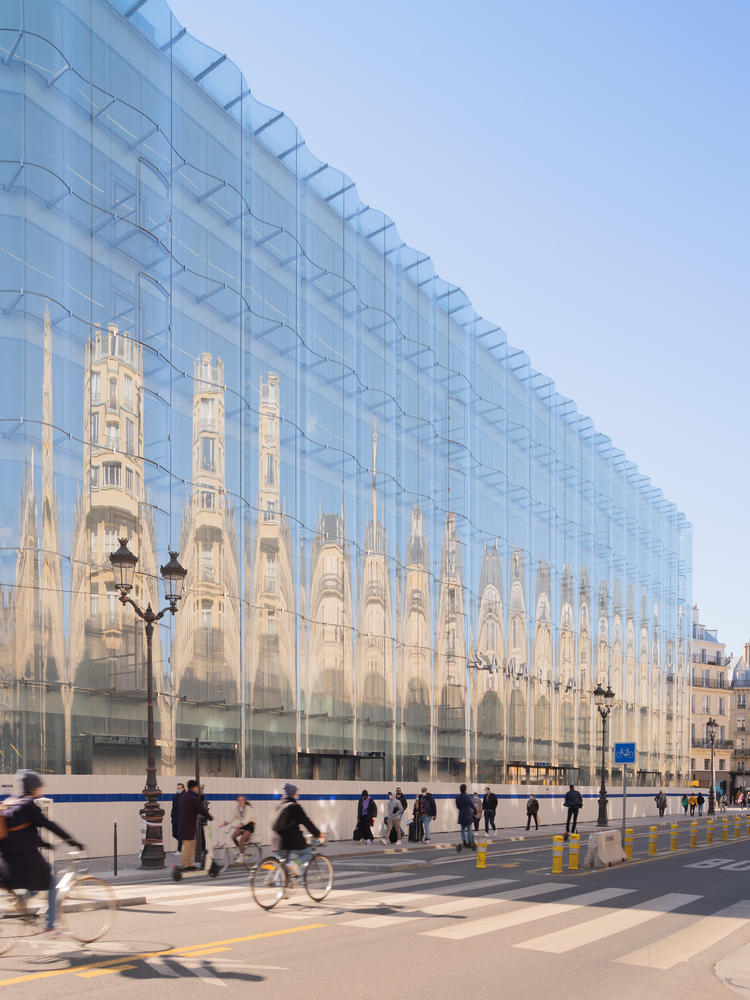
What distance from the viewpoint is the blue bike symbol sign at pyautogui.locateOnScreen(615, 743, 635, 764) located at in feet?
103

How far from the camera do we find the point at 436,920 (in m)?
13.6

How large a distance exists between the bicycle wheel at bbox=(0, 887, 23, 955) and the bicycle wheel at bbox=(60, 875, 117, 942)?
35 cm

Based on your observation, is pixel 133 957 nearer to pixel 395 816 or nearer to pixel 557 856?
pixel 557 856

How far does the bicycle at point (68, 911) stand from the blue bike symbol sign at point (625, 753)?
22.5m

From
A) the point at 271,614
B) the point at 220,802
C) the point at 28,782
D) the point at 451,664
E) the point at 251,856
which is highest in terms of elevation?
the point at 271,614

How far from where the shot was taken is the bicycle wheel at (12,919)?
10.2 m

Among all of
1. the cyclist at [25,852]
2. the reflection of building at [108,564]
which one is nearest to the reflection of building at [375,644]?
the reflection of building at [108,564]

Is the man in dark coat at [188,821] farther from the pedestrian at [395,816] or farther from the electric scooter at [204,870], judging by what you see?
the pedestrian at [395,816]

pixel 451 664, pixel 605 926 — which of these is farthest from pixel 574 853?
pixel 451 664

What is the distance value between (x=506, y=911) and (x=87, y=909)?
6.18 m

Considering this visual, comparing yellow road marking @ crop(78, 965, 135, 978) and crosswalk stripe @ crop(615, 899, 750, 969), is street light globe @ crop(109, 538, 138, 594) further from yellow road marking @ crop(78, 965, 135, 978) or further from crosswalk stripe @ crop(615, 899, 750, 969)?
crosswalk stripe @ crop(615, 899, 750, 969)

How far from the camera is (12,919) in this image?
10273mm

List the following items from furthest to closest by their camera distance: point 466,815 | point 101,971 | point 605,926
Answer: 1. point 466,815
2. point 605,926
3. point 101,971

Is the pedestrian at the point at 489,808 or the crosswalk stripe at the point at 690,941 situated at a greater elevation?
the crosswalk stripe at the point at 690,941
